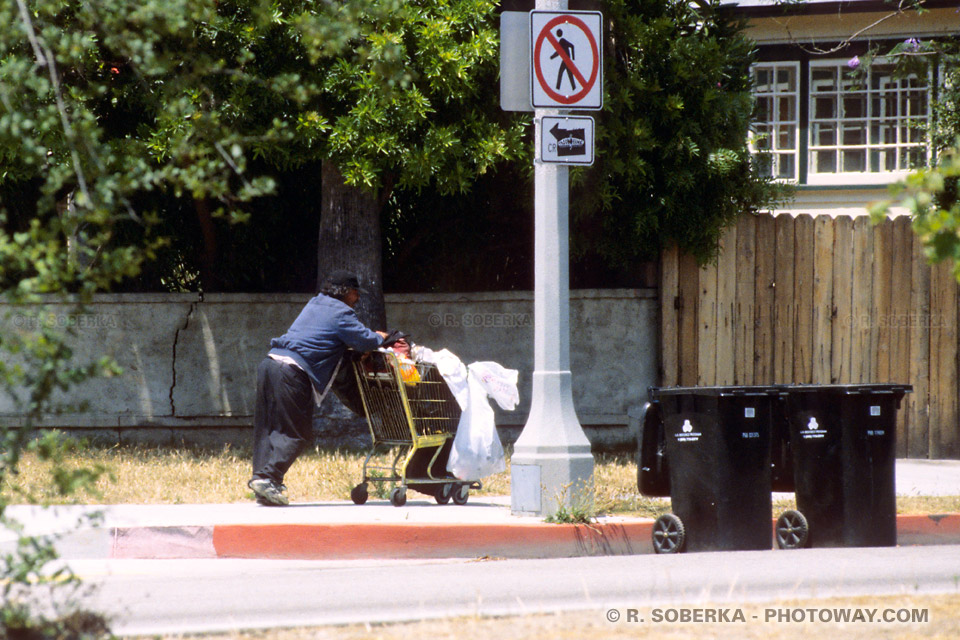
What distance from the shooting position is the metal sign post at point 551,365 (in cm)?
793

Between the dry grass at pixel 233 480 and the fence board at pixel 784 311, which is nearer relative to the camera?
the dry grass at pixel 233 480

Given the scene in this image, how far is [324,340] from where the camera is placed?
28.4 ft

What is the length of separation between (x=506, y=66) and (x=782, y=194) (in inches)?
202

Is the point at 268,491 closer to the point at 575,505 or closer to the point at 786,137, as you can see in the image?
the point at 575,505

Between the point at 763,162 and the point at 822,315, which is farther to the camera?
the point at 763,162

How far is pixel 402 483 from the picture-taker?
28.3 feet

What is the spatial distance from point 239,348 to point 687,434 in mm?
6299

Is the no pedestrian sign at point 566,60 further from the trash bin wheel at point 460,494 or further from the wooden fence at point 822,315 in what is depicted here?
the wooden fence at point 822,315

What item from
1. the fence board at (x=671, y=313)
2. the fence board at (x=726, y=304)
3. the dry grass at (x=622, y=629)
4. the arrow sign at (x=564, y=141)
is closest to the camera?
the dry grass at (x=622, y=629)

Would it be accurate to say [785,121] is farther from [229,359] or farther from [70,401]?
[70,401]

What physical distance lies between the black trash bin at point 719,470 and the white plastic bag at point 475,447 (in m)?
1.62

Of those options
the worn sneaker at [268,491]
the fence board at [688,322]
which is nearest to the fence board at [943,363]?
the fence board at [688,322]

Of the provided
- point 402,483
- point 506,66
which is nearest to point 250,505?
point 402,483

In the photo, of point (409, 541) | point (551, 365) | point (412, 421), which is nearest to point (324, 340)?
point (412, 421)
